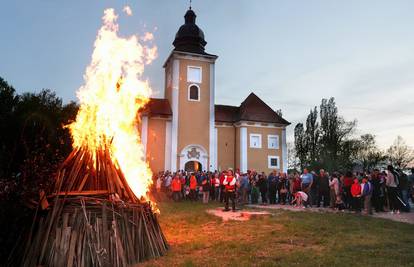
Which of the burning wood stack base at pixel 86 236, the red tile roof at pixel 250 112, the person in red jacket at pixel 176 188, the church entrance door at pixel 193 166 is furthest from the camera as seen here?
the red tile roof at pixel 250 112

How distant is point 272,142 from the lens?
35.2 metres

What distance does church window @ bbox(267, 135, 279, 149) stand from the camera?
35.0m

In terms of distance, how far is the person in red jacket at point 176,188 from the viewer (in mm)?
20172

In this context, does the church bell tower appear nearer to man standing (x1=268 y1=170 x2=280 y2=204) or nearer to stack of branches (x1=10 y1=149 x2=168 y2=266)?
man standing (x1=268 y1=170 x2=280 y2=204)

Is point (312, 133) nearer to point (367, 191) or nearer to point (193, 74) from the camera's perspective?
point (193, 74)

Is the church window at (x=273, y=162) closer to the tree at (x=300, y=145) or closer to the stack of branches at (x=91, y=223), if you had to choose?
the tree at (x=300, y=145)

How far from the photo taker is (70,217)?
641 cm

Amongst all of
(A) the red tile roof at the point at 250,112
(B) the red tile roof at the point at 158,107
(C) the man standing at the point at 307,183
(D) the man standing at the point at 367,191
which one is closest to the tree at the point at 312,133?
(A) the red tile roof at the point at 250,112

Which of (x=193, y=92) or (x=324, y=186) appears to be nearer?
(x=324, y=186)

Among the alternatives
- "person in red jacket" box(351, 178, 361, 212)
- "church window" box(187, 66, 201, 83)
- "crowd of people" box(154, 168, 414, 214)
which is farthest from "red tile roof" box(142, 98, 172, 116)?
"person in red jacket" box(351, 178, 361, 212)

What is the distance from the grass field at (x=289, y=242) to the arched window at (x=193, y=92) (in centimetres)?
2152

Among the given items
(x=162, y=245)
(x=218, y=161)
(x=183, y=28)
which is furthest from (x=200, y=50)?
(x=162, y=245)

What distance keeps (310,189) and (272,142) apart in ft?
60.1

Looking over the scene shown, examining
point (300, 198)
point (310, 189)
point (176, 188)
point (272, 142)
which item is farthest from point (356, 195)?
point (272, 142)
